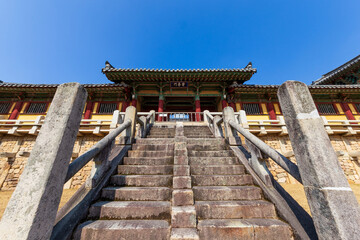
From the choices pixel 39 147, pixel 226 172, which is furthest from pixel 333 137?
pixel 39 147

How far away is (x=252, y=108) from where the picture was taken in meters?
11.0

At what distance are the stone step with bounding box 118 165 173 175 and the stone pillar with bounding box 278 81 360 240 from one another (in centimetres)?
223

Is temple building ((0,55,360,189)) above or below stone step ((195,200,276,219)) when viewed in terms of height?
above

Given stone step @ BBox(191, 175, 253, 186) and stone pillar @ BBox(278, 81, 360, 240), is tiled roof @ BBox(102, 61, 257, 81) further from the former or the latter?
stone pillar @ BBox(278, 81, 360, 240)

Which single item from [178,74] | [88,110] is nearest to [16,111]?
[88,110]

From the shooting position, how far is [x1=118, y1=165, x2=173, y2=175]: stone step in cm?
297

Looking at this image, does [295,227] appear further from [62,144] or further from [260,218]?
[62,144]

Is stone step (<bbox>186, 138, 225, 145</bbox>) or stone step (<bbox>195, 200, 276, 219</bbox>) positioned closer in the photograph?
stone step (<bbox>195, 200, 276, 219</bbox>)

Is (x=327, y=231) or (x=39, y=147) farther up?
(x=39, y=147)

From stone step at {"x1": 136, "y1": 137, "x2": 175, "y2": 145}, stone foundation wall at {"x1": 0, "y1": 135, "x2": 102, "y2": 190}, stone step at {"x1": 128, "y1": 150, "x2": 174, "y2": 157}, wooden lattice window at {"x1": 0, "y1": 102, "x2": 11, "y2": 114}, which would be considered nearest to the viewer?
stone step at {"x1": 128, "y1": 150, "x2": 174, "y2": 157}

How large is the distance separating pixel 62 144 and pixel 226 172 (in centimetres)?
288

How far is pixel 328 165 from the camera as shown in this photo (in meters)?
1.47

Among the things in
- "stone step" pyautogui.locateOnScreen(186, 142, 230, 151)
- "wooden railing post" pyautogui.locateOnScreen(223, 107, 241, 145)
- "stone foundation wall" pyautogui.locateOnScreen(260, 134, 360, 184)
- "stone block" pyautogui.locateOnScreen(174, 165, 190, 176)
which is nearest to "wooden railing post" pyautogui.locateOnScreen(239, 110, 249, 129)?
"stone foundation wall" pyautogui.locateOnScreen(260, 134, 360, 184)

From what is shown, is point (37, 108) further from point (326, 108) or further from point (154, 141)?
point (326, 108)
